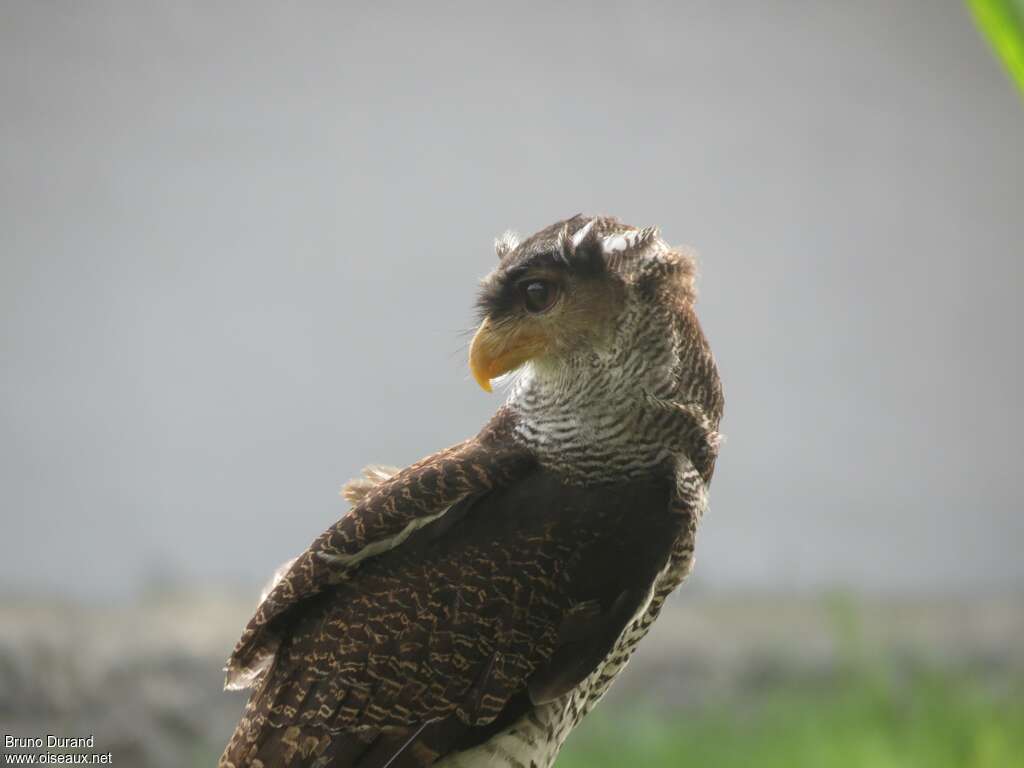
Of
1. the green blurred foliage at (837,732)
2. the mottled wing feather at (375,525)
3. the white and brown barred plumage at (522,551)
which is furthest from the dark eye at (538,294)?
the green blurred foliage at (837,732)

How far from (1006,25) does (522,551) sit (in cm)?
119

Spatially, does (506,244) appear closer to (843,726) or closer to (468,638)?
(468,638)

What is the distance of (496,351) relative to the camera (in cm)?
185

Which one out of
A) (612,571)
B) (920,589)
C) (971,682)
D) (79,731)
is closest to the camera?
(612,571)

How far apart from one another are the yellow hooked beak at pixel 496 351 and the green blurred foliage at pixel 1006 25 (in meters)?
1.18

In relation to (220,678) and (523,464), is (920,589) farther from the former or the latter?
(523,464)

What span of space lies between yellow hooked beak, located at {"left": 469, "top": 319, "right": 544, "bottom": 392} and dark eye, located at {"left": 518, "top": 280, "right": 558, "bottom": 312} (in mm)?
54

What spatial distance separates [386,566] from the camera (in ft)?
5.71

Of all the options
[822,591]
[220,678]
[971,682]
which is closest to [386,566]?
[220,678]

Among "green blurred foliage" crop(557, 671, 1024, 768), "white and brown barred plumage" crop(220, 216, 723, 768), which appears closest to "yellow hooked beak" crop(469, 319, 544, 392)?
"white and brown barred plumage" crop(220, 216, 723, 768)

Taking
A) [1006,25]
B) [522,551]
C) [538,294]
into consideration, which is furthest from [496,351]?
[1006,25]

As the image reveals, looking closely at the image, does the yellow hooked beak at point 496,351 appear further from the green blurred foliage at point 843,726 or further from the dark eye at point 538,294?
the green blurred foliage at point 843,726

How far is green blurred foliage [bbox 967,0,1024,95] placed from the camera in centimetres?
64

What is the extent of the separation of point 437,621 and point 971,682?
13.0 ft
